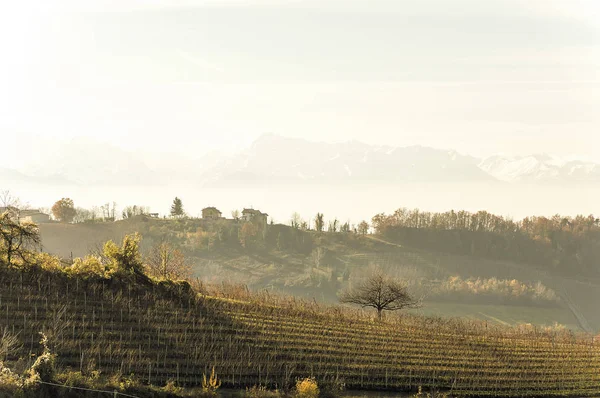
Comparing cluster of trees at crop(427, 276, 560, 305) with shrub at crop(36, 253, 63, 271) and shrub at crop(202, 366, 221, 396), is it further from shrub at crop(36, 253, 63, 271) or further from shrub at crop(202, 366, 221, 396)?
shrub at crop(202, 366, 221, 396)

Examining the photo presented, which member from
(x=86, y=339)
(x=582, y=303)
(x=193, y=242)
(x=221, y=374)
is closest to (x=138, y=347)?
(x=86, y=339)

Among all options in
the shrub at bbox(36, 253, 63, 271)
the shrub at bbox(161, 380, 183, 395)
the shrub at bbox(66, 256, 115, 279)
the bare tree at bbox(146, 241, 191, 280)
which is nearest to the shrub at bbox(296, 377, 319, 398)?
the shrub at bbox(161, 380, 183, 395)

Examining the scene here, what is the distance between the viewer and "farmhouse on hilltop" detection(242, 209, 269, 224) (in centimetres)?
18743

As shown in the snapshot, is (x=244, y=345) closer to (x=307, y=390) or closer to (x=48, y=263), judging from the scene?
(x=307, y=390)

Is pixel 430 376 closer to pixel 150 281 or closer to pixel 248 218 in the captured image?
pixel 150 281

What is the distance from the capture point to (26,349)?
35219 mm

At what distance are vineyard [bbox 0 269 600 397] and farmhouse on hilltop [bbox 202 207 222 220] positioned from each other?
133411 millimetres

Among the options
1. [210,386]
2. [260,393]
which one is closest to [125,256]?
[210,386]

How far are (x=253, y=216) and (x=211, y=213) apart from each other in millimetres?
13965

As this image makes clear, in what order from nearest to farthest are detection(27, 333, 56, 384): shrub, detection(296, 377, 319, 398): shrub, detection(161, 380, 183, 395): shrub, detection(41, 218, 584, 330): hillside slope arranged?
detection(27, 333, 56, 384): shrub < detection(161, 380, 183, 395): shrub < detection(296, 377, 319, 398): shrub < detection(41, 218, 584, 330): hillside slope

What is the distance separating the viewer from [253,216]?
190 m

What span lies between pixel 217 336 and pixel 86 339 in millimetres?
9199

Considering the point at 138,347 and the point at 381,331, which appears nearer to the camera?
the point at 138,347

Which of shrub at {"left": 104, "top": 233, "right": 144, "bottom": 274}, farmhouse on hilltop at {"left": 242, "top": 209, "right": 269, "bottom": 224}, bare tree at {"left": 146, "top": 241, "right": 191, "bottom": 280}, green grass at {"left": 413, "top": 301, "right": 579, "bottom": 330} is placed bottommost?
green grass at {"left": 413, "top": 301, "right": 579, "bottom": 330}
